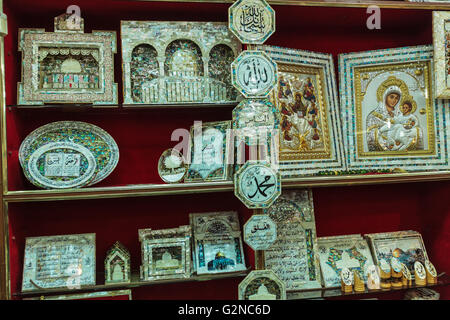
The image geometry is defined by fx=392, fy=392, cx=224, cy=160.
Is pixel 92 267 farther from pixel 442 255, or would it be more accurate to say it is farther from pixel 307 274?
pixel 442 255

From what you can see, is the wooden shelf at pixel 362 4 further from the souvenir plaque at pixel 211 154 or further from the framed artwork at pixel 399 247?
the framed artwork at pixel 399 247

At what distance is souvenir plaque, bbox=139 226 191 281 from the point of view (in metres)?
1.72

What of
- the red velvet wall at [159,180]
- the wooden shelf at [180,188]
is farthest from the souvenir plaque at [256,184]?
the red velvet wall at [159,180]

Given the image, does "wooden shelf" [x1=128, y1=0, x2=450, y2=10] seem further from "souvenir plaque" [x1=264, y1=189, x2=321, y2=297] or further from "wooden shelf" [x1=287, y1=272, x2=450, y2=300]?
"wooden shelf" [x1=287, y1=272, x2=450, y2=300]

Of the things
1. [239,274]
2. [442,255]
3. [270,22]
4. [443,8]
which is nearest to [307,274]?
[239,274]

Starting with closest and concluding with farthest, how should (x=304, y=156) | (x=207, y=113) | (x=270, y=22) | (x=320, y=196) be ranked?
(x=270, y=22) → (x=304, y=156) → (x=207, y=113) → (x=320, y=196)

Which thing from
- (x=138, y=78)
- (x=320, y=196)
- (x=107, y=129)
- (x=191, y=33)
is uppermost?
(x=191, y=33)

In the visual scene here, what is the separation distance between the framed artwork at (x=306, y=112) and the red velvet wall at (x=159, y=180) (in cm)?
20

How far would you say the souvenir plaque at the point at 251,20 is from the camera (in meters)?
1.65

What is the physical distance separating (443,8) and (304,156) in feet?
3.11

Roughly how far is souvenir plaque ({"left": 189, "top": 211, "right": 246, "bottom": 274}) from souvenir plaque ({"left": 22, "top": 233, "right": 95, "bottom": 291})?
0.47 metres

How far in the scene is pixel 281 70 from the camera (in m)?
1.82

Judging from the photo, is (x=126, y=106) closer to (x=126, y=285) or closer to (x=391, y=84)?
(x=126, y=285)

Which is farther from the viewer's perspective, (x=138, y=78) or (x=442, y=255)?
(x=442, y=255)
